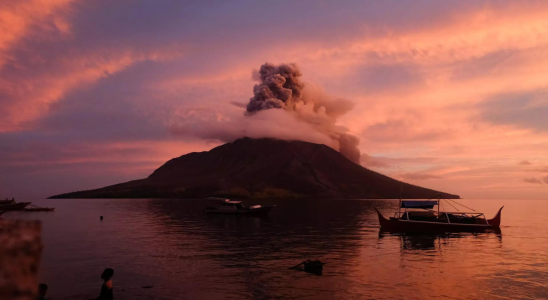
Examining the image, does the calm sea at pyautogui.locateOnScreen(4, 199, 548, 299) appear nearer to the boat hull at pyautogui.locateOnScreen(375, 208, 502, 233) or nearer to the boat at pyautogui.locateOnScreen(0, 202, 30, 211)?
the boat hull at pyautogui.locateOnScreen(375, 208, 502, 233)

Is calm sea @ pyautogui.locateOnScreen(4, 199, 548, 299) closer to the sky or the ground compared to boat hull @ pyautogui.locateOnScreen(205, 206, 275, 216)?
closer to the ground

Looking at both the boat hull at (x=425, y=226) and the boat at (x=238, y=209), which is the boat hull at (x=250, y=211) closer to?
the boat at (x=238, y=209)

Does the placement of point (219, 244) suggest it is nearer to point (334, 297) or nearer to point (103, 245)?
point (103, 245)

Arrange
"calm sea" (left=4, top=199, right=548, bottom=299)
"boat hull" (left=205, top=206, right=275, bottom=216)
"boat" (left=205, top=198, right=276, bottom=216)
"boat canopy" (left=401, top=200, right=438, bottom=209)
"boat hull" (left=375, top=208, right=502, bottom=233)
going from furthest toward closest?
"boat" (left=205, top=198, right=276, bottom=216) < "boat hull" (left=205, top=206, right=275, bottom=216) < "boat canopy" (left=401, top=200, right=438, bottom=209) < "boat hull" (left=375, top=208, right=502, bottom=233) < "calm sea" (left=4, top=199, right=548, bottom=299)

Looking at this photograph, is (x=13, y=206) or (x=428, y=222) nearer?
(x=428, y=222)

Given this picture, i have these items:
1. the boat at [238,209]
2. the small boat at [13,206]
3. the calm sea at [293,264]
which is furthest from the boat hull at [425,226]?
the small boat at [13,206]

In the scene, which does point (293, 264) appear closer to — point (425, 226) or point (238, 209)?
point (425, 226)

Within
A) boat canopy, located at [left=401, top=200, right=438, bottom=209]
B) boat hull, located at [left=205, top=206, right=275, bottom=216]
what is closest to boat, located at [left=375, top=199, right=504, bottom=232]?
boat canopy, located at [left=401, top=200, right=438, bottom=209]

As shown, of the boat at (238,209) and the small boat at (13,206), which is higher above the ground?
the boat at (238,209)

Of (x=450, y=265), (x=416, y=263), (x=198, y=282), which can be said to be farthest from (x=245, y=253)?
(x=450, y=265)

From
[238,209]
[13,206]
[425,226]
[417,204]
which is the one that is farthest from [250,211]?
[13,206]

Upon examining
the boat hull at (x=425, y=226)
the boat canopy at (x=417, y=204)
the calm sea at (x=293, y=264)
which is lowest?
the calm sea at (x=293, y=264)

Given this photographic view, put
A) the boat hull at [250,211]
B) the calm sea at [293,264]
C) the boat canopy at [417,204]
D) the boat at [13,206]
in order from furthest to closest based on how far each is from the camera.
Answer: the boat at [13,206]
the boat hull at [250,211]
the boat canopy at [417,204]
the calm sea at [293,264]

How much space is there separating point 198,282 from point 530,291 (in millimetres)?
25527
